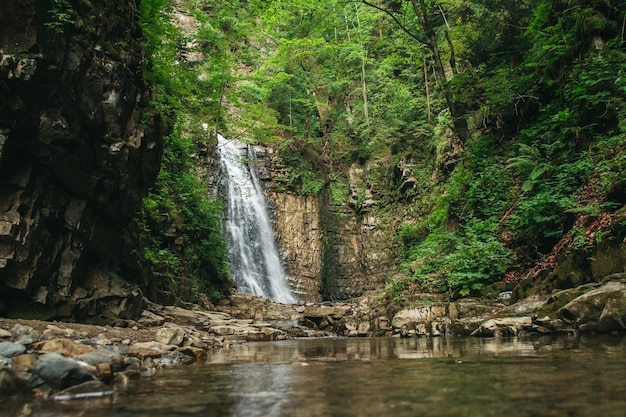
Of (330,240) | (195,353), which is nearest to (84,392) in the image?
(195,353)

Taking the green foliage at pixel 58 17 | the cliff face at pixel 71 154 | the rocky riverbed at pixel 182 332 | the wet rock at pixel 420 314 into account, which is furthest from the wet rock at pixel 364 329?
the green foliage at pixel 58 17

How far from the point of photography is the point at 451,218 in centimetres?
1449

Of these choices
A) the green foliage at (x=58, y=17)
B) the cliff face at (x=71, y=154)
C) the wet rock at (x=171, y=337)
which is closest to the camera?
the wet rock at (x=171, y=337)

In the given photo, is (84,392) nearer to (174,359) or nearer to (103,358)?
(103,358)

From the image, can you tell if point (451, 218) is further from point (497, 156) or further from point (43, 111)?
point (43, 111)

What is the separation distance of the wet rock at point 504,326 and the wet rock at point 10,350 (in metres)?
6.44

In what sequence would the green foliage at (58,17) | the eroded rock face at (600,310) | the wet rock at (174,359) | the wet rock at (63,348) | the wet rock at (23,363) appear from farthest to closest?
the green foliage at (58,17) < the eroded rock face at (600,310) < the wet rock at (174,359) < the wet rock at (63,348) < the wet rock at (23,363)

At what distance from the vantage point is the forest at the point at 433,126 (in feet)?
31.6

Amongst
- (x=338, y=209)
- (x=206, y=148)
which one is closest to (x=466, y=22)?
(x=338, y=209)

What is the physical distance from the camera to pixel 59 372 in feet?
9.86

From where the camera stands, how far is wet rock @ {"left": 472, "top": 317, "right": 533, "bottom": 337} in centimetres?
671

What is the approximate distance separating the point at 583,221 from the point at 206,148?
1994cm

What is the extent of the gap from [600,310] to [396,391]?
462cm

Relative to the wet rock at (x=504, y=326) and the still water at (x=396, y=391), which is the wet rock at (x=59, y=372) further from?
the wet rock at (x=504, y=326)
